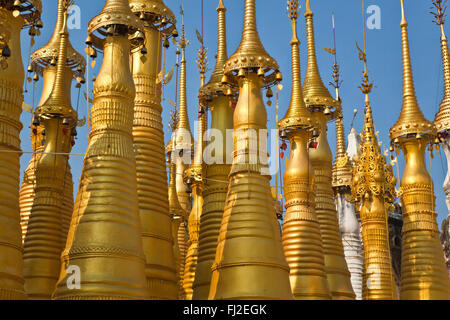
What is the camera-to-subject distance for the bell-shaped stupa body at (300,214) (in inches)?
902

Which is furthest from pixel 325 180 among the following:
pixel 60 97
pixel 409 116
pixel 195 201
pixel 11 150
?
pixel 11 150

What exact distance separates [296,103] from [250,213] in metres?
7.18

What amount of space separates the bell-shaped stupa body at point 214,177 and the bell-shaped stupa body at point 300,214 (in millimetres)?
2184

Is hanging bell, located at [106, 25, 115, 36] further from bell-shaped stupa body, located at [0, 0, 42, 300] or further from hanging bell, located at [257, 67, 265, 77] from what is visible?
hanging bell, located at [257, 67, 265, 77]

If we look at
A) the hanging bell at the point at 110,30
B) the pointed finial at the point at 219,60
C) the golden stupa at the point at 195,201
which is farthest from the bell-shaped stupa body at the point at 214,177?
the hanging bell at the point at 110,30

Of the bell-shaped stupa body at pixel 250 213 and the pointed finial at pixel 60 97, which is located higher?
the pointed finial at pixel 60 97

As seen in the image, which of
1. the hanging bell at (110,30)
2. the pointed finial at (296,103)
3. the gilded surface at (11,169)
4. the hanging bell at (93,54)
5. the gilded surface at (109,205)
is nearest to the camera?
the gilded surface at (109,205)

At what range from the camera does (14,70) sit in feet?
65.2

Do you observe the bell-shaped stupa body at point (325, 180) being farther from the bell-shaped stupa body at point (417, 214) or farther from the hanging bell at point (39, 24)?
the hanging bell at point (39, 24)

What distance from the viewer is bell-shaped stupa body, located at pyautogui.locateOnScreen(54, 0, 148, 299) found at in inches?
661

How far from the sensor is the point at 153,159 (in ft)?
76.2

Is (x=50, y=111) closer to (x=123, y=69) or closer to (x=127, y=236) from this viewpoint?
(x=123, y=69)

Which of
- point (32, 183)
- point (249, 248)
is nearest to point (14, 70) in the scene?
point (32, 183)
